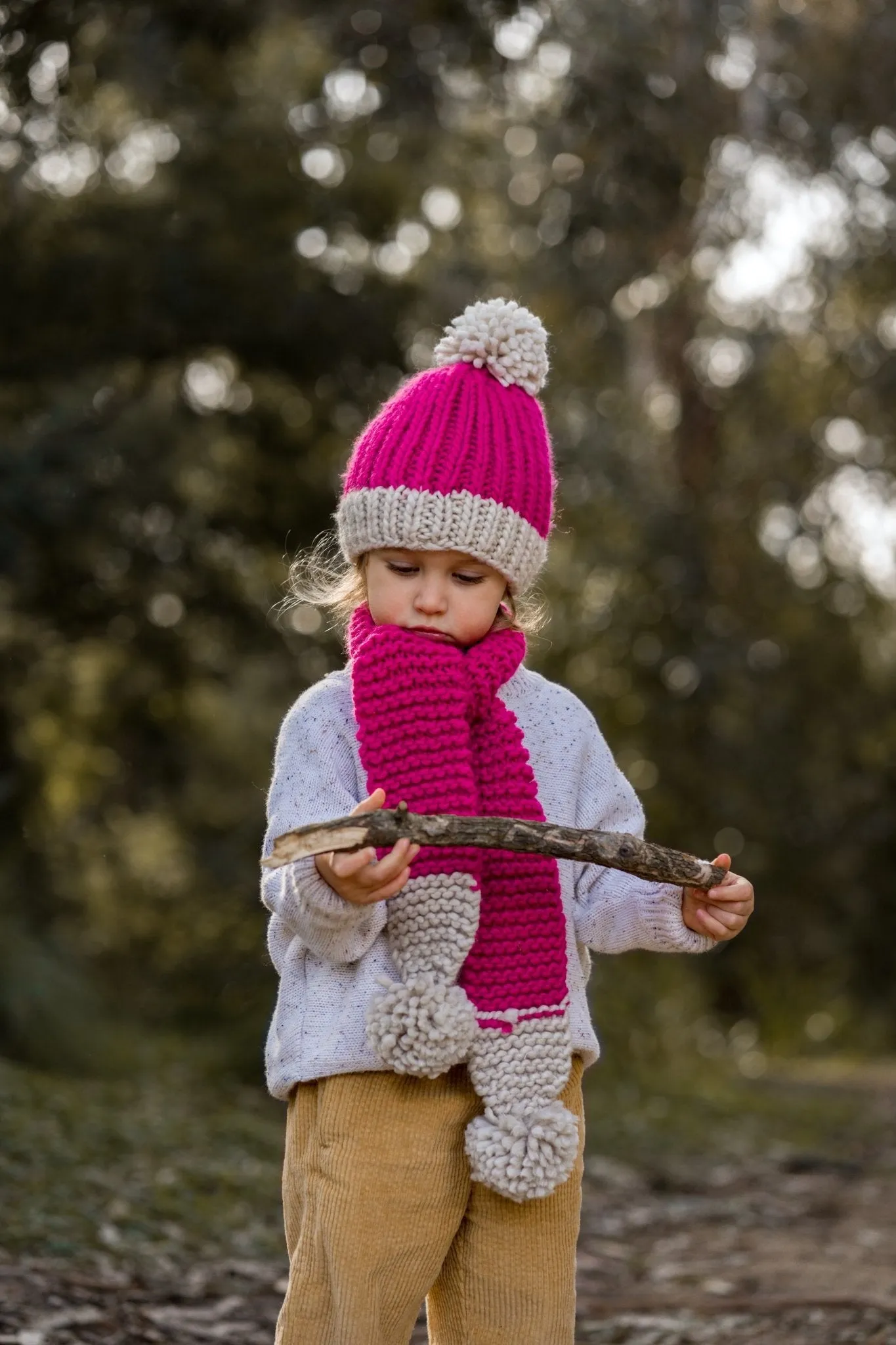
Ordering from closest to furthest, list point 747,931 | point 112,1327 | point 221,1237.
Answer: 1. point 112,1327
2. point 221,1237
3. point 747,931

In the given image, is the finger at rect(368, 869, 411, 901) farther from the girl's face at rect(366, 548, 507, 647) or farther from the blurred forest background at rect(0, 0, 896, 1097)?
the blurred forest background at rect(0, 0, 896, 1097)

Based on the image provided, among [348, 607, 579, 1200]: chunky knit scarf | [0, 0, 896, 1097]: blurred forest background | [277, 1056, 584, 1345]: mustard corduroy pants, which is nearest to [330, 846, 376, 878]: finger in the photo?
[348, 607, 579, 1200]: chunky knit scarf

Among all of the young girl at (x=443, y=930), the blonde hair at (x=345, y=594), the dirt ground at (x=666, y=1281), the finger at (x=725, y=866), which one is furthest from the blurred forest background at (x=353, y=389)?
the finger at (x=725, y=866)

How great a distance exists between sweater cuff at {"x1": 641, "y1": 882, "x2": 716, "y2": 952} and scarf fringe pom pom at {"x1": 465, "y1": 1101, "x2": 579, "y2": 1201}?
1.01ft

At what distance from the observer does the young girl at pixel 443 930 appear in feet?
7.70

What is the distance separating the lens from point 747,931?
13.9m

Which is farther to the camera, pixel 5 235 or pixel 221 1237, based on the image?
pixel 5 235

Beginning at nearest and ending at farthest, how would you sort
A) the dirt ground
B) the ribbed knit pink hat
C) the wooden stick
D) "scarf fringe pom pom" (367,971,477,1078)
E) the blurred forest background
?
the wooden stick → "scarf fringe pom pom" (367,971,477,1078) → the ribbed knit pink hat → the dirt ground → the blurred forest background

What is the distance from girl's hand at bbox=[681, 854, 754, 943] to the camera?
2.50 metres

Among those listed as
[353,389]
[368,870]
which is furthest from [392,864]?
[353,389]

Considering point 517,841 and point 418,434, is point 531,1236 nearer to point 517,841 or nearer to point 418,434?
point 517,841

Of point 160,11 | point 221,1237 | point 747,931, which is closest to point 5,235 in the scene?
point 160,11

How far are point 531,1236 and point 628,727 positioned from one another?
791cm

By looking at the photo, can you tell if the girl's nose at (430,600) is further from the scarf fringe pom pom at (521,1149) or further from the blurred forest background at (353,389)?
the blurred forest background at (353,389)
